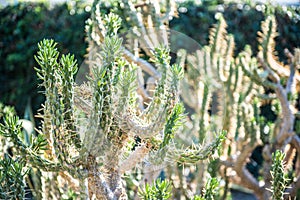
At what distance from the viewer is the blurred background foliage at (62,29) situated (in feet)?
21.2

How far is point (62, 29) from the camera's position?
6.51 meters

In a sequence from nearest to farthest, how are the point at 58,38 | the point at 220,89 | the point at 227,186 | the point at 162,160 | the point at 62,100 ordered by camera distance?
the point at 62,100 < the point at 162,160 < the point at 227,186 < the point at 220,89 < the point at 58,38

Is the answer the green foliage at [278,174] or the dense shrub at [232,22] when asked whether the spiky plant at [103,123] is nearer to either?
the green foliage at [278,174]

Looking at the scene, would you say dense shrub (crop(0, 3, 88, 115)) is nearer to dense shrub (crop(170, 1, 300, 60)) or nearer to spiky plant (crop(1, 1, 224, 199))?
dense shrub (crop(170, 1, 300, 60))

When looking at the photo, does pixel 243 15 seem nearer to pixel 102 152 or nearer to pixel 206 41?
pixel 206 41

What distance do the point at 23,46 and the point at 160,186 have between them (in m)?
5.25

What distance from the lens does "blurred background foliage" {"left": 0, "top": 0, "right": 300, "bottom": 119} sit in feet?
21.2

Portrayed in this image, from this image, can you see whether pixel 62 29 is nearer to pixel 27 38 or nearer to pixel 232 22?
pixel 27 38

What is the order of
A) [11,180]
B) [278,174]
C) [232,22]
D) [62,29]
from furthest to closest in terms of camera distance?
[232,22]
[62,29]
[278,174]
[11,180]

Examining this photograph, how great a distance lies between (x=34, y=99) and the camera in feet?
22.0

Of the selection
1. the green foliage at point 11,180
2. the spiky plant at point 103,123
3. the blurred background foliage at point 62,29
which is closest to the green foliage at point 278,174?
the spiky plant at point 103,123

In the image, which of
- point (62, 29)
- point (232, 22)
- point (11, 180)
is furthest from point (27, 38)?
point (11, 180)

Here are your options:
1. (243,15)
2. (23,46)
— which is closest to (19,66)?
(23,46)

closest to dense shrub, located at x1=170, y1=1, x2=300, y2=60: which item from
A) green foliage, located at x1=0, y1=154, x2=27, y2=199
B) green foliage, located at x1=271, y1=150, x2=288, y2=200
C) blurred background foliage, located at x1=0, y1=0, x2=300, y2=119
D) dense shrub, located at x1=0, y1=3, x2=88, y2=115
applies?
blurred background foliage, located at x1=0, y1=0, x2=300, y2=119
